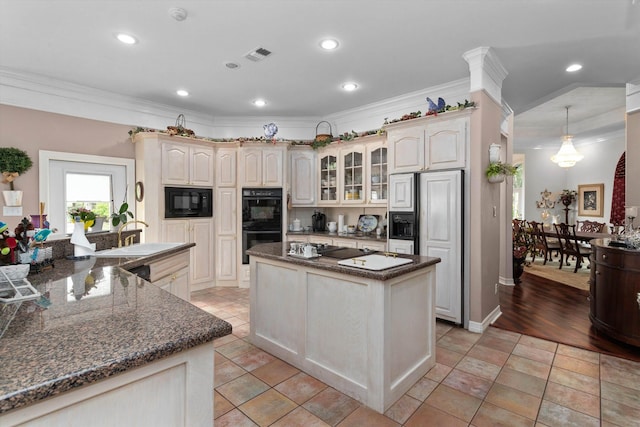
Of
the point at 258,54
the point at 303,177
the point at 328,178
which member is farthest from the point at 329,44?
the point at 303,177

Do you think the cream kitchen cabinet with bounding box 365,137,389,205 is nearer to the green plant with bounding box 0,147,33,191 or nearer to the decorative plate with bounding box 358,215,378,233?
the decorative plate with bounding box 358,215,378,233

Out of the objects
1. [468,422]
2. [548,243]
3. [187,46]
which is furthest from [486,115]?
[548,243]

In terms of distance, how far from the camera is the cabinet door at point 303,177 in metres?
5.23

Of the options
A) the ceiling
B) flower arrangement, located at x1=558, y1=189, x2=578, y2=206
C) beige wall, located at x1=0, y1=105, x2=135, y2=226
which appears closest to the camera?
the ceiling

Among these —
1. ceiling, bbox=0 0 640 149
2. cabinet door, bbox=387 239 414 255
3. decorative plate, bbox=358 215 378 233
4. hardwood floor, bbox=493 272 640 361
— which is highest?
ceiling, bbox=0 0 640 149

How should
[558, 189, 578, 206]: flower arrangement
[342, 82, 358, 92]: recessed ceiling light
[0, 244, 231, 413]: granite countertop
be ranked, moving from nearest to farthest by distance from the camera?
[0, 244, 231, 413]: granite countertop → [342, 82, 358, 92]: recessed ceiling light → [558, 189, 578, 206]: flower arrangement

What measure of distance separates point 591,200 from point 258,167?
7866 millimetres

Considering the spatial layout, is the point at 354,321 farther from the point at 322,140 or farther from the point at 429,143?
the point at 322,140

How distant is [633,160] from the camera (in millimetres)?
4012

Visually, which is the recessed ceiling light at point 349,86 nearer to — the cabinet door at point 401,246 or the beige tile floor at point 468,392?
the cabinet door at point 401,246

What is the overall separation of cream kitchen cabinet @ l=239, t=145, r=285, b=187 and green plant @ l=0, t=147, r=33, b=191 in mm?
2554

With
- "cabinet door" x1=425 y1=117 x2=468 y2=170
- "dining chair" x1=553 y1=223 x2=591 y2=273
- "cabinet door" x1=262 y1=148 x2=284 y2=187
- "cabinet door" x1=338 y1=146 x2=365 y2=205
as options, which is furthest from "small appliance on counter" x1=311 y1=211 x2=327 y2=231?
"dining chair" x1=553 y1=223 x2=591 y2=273

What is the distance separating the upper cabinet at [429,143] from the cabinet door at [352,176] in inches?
32.4

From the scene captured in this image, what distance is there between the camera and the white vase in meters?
3.56
